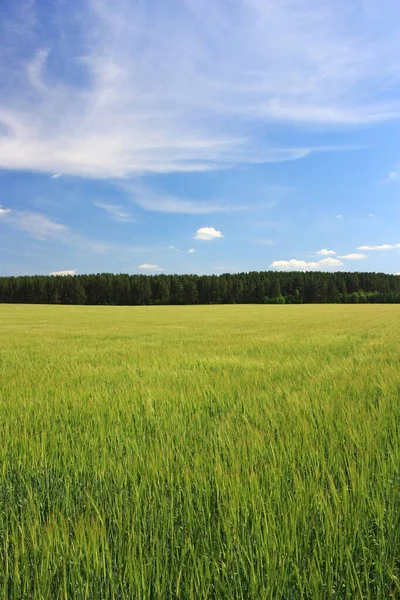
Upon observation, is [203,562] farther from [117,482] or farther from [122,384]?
[122,384]

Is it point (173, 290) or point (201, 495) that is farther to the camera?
point (173, 290)

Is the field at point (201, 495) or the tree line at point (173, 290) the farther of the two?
the tree line at point (173, 290)

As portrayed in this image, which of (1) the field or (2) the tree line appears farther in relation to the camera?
(2) the tree line

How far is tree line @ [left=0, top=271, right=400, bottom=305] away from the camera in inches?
4496

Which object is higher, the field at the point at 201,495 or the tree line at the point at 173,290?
the tree line at the point at 173,290

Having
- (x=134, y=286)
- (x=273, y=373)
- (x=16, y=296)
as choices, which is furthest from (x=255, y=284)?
(x=273, y=373)

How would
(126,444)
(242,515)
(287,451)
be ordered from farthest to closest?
1. (126,444)
2. (287,451)
3. (242,515)

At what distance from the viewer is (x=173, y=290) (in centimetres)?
11738

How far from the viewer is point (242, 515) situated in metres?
2.36

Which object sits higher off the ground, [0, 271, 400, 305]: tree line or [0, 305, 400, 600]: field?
[0, 271, 400, 305]: tree line

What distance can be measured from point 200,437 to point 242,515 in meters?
1.42

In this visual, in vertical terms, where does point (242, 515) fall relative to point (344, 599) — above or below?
above

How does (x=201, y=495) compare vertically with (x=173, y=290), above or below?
below

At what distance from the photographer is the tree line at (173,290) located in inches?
4496
